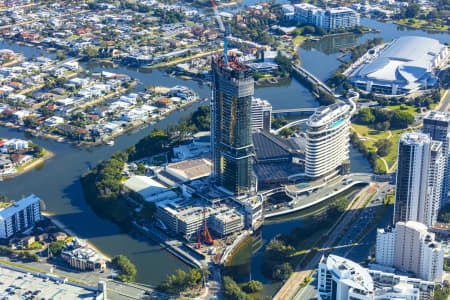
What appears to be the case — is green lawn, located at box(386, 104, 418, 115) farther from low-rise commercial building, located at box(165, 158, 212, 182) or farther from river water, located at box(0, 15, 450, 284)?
low-rise commercial building, located at box(165, 158, 212, 182)

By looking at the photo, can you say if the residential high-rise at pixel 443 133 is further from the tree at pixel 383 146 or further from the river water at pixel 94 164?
the tree at pixel 383 146

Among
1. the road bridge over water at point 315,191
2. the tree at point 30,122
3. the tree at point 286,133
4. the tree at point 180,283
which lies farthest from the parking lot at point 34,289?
the tree at point 30,122

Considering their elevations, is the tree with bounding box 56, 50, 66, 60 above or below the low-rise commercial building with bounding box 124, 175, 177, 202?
above

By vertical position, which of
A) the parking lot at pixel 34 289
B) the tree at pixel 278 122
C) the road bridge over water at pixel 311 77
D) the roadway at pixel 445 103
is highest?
the parking lot at pixel 34 289

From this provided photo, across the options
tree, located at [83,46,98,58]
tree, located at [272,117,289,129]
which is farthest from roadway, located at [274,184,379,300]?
tree, located at [83,46,98,58]

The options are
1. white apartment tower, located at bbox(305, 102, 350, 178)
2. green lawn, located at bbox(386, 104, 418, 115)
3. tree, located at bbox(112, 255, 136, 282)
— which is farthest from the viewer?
green lawn, located at bbox(386, 104, 418, 115)

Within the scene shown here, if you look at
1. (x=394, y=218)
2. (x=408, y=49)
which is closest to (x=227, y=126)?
(x=394, y=218)
